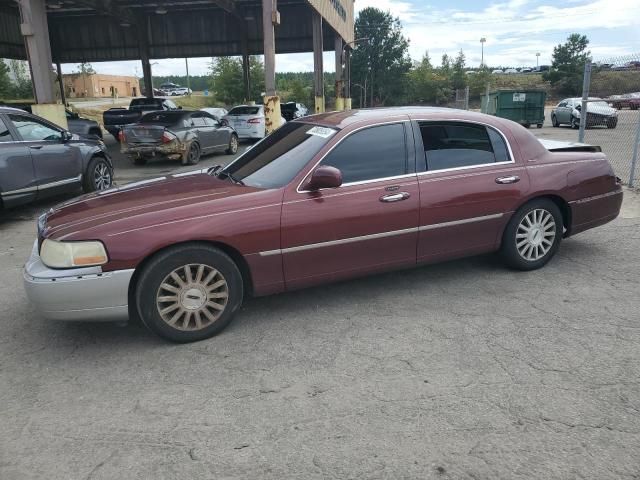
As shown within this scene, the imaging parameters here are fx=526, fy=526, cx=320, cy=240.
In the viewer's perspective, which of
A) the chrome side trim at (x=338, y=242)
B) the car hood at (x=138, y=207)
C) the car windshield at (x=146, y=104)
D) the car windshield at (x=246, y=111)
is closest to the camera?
the car hood at (x=138, y=207)

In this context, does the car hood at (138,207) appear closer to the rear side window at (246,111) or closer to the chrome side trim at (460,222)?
the chrome side trim at (460,222)

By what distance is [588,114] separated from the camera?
22406 millimetres

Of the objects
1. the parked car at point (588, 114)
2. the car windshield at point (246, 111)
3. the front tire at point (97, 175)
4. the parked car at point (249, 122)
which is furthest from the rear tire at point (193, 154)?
the parked car at point (588, 114)

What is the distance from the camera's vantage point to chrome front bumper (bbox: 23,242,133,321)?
3416 mm

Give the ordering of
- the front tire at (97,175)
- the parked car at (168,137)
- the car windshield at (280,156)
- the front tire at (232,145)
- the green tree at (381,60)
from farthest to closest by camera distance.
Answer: the green tree at (381,60) < the front tire at (232,145) < the parked car at (168,137) < the front tire at (97,175) < the car windshield at (280,156)

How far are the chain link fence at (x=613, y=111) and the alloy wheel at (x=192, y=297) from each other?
24.6 feet

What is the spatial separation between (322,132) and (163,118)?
10.5m

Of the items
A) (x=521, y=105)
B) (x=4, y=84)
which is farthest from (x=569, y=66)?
(x=4, y=84)

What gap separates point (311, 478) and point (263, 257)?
177cm

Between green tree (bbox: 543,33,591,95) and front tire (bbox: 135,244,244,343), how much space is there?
57692 mm

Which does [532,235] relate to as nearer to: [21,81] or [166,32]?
[166,32]

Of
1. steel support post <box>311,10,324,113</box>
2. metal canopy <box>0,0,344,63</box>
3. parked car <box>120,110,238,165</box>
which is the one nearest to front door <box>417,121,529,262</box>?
parked car <box>120,110,238,165</box>

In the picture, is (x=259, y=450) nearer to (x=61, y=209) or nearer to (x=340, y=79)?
(x=61, y=209)

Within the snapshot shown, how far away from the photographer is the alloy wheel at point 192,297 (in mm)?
3604
